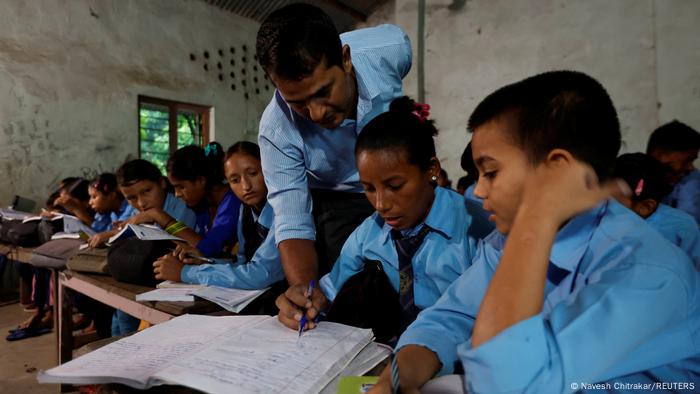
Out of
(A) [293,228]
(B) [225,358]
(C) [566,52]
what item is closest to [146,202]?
(A) [293,228]

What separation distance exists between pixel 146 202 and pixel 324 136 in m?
1.67

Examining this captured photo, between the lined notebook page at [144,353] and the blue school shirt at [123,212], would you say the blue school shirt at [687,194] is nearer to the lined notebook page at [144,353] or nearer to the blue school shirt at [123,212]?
the lined notebook page at [144,353]

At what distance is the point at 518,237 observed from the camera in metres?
0.55

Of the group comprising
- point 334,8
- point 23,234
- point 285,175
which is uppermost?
point 334,8

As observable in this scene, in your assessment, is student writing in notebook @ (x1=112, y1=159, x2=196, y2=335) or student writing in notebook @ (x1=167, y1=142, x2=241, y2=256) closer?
student writing in notebook @ (x1=167, y1=142, x2=241, y2=256)

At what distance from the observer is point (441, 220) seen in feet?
4.13

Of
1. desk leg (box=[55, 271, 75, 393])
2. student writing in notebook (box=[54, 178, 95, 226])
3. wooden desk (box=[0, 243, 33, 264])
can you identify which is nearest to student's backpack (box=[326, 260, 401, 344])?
desk leg (box=[55, 271, 75, 393])

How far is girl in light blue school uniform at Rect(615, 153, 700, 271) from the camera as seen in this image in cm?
159

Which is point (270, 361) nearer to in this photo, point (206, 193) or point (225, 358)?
point (225, 358)

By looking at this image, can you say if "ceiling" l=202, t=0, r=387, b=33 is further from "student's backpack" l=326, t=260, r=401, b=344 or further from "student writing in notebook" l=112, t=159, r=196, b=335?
"student's backpack" l=326, t=260, r=401, b=344

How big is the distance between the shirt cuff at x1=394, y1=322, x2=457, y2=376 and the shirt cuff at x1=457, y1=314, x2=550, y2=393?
195 mm

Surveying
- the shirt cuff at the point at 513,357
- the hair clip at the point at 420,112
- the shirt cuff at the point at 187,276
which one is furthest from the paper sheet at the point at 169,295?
the shirt cuff at the point at 513,357

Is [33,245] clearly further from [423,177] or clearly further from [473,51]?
[473,51]

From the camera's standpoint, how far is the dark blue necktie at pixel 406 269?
115cm
